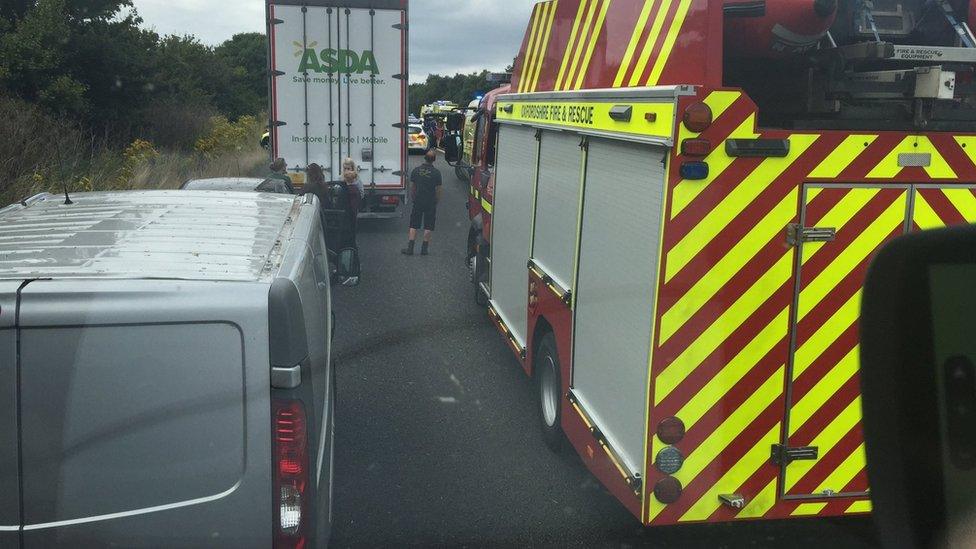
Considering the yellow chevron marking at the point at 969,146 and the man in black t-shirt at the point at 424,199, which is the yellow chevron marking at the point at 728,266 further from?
the man in black t-shirt at the point at 424,199

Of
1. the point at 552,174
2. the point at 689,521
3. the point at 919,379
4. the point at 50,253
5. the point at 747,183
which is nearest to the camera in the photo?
the point at 919,379

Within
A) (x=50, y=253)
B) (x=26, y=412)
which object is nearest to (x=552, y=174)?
(x=50, y=253)

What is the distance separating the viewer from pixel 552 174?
6590 millimetres

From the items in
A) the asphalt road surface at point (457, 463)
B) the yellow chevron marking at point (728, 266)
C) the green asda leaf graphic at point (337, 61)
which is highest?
the green asda leaf graphic at point (337, 61)

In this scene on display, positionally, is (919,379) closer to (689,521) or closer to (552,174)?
(689,521)

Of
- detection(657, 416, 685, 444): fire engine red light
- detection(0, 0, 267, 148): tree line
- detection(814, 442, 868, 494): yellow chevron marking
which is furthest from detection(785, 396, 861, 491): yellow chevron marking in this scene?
detection(0, 0, 267, 148): tree line

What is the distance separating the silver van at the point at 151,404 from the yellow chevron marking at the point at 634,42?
8.52 feet

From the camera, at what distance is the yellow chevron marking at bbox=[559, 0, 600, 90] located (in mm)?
6113

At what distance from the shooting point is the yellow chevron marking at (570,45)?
21.1ft

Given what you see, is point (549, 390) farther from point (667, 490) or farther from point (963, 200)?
point (963, 200)

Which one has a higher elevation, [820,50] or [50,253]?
[820,50]

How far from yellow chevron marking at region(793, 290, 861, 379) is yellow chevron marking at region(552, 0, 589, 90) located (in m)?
2.93

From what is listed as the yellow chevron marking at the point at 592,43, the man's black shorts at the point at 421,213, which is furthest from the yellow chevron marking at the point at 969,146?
the man's black shorts at the point at 421,213

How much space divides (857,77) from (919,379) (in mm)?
3952
